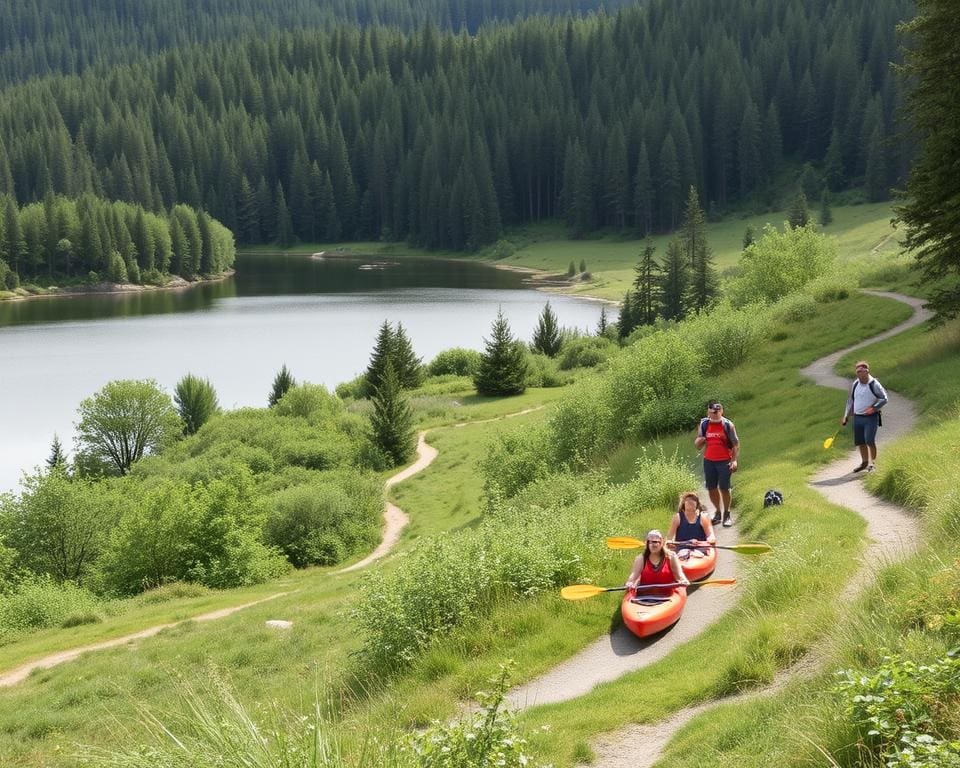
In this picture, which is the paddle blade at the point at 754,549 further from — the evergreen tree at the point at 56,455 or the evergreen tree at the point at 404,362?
the evergreen tree at the point at 404,362

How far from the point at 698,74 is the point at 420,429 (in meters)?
142

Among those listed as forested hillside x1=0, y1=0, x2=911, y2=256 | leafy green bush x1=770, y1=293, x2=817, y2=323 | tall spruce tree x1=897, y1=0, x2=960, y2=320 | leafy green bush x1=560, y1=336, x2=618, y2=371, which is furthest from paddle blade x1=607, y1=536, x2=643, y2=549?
forested hillside x1=0, y1=0, x2=911, y2=256

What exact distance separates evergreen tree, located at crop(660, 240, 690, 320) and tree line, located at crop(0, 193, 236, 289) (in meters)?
87.8

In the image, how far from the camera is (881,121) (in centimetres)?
14662

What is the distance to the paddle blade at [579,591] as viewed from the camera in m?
15.1

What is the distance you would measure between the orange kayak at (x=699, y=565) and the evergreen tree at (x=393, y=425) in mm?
37739

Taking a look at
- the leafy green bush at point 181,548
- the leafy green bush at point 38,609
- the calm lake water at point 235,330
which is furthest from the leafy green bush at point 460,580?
the calm lake water at point 235,330

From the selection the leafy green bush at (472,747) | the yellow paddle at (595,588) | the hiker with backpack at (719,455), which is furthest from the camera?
the hiker with backpack at (719,455)

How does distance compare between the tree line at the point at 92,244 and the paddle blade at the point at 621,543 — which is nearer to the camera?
the paddle blade at the point at 621,543

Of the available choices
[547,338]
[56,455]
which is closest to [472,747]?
[56,455]

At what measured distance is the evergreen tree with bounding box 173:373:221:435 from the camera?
71.1 metres

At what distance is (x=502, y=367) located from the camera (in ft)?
221

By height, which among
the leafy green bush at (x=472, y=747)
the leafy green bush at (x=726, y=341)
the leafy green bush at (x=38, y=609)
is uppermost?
the leafy green bush at (x=472, y=747)

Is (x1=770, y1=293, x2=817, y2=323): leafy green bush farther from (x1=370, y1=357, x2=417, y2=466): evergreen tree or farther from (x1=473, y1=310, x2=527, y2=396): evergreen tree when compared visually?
(x1=473, y1=310, x2=527, y2=396): evergreen tree
